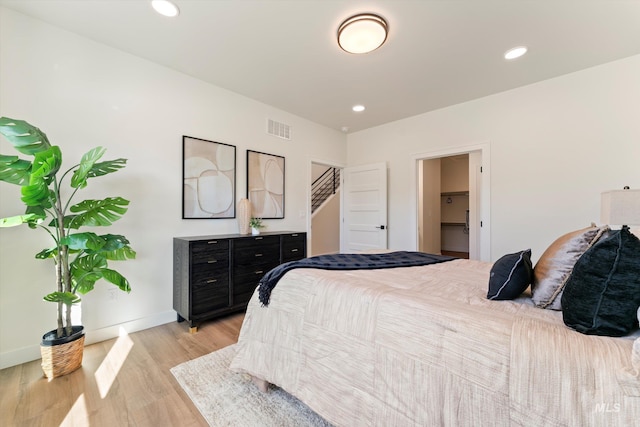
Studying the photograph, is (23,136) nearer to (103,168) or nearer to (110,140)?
(103,168)

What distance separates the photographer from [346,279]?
155cm

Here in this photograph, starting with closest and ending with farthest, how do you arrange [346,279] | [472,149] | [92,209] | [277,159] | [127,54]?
[346,279], [92,209], [127,54], [472,149], [277,159]

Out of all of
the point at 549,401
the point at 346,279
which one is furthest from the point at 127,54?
the point at 549,401

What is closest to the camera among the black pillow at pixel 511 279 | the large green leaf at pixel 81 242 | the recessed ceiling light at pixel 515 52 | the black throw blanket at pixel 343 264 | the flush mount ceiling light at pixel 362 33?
the black pillow at pixel 511 279

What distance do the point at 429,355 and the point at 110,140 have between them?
10.5 feet

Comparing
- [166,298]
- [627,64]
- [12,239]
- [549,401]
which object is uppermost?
[627,64]

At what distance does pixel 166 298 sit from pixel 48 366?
1031 millimetres

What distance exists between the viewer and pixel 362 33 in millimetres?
2137

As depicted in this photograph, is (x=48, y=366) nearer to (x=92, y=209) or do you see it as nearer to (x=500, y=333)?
(x=92, y=209)

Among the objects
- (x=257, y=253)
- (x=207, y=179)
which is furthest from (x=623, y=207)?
(x=207, y=179)

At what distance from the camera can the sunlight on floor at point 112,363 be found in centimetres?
181

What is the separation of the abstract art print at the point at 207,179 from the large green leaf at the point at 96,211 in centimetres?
87

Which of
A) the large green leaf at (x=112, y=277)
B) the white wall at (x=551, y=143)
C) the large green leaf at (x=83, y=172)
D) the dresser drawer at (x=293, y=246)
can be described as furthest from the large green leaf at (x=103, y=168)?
the white wall at (x=551, y=143)

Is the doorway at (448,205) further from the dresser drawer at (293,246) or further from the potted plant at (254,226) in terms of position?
the potted plant at (254,226)
